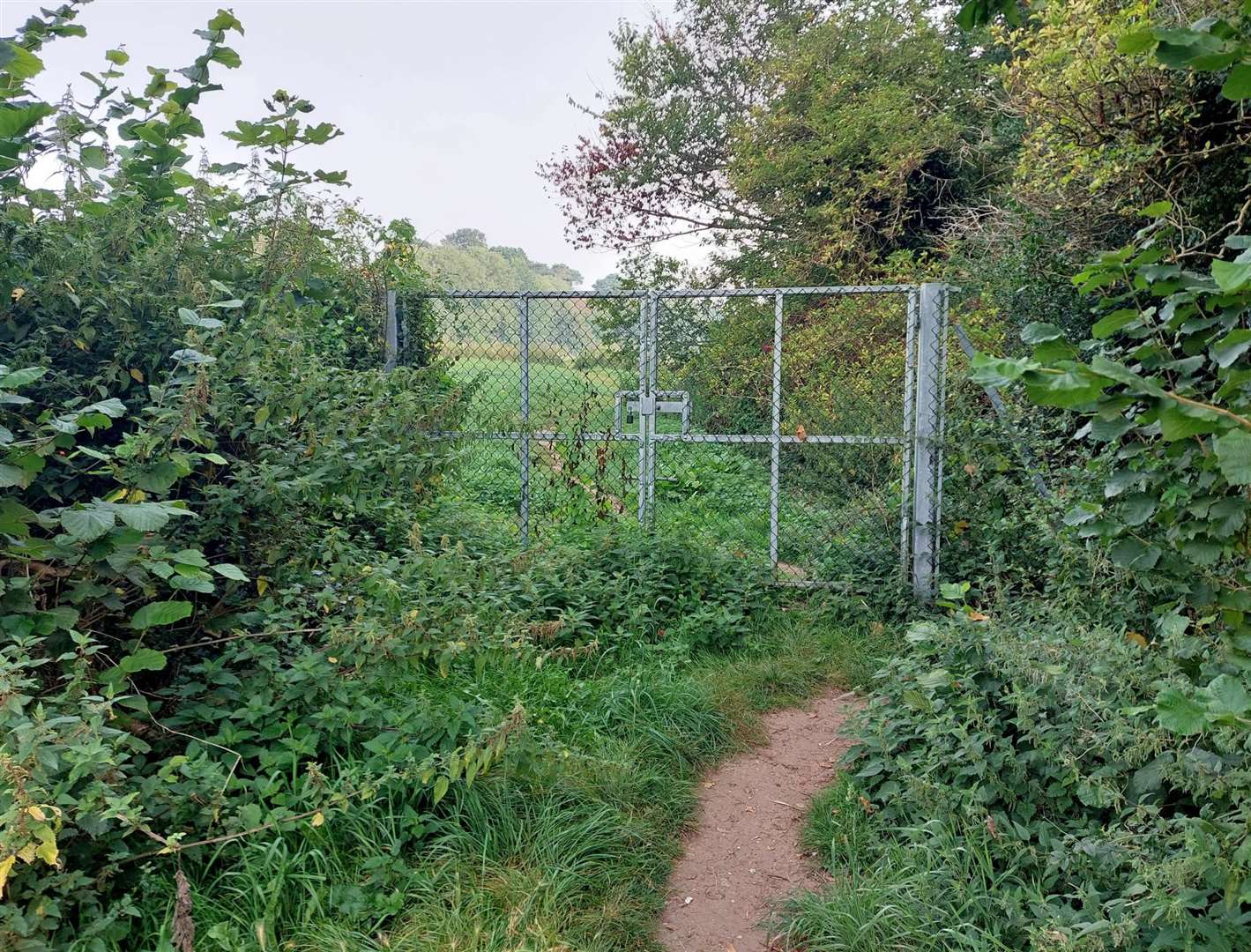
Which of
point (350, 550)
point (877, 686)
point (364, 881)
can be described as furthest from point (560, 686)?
point (877, 686)

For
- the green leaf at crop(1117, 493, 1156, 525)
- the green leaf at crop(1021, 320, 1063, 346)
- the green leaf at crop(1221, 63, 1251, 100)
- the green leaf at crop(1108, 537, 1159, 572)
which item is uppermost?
the green leaf at crop(1221, 63, 1251, 100)

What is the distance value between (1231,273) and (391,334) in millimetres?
4871

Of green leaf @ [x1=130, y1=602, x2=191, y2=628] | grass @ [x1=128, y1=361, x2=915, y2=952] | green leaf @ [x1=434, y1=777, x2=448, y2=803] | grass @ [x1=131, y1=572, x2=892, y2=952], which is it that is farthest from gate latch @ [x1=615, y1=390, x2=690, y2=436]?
green leaf @ [x1=130, y1=602, x2=191, y2=628]

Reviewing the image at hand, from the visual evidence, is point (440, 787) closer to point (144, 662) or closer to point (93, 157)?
point (144, 662)

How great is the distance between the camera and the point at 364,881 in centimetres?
217

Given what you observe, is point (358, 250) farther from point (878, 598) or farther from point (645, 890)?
point (645, 890)

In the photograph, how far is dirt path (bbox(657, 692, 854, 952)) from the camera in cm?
231

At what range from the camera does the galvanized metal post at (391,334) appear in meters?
5.04

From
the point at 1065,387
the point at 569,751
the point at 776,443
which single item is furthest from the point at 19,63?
the point at 776,443

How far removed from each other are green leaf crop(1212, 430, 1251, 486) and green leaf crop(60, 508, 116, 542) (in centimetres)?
209

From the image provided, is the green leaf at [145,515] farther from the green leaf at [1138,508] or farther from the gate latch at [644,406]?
the gate latch at [644,406]

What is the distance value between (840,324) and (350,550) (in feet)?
17.2

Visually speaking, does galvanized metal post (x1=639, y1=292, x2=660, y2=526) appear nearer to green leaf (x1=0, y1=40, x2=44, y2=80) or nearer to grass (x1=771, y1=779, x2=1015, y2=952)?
grass (x1=771, y1=779, x2=1015, y2=952)

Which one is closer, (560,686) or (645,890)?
(645,890)
